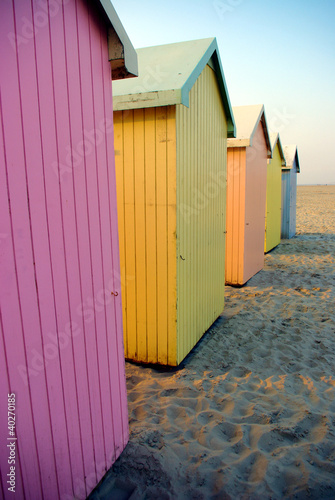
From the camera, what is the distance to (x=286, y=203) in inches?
610

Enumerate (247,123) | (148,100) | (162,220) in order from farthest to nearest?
(247,123) < (162,220) < (148,100)

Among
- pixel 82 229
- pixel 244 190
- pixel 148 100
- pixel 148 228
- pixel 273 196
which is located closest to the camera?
pixel 82 229

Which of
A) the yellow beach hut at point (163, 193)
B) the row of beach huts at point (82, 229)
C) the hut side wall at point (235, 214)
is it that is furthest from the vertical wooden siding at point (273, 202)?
Result: the row of beach huts at point (82, 229)

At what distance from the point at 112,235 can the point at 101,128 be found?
0.82 meters

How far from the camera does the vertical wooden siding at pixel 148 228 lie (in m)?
4.14

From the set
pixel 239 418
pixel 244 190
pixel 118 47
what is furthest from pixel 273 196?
pixel 118 47

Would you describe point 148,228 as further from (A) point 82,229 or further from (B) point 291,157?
(B) point 291,157

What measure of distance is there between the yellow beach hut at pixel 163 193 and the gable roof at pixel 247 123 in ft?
8.82

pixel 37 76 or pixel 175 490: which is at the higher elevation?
pixel 37 76

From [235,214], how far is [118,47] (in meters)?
6.01

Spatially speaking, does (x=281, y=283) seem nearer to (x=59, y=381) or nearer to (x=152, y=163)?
(x=152, y=163)

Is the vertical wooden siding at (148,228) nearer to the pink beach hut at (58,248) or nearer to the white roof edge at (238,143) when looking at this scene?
the pink beach hut at (58,248)

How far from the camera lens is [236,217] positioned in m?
8.27

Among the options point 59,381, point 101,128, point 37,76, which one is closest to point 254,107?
point 101,128
